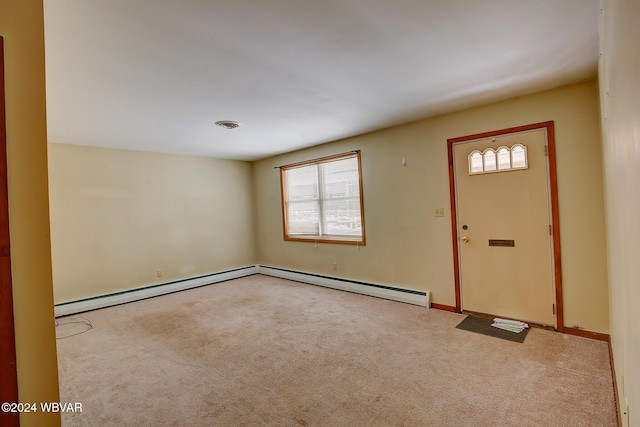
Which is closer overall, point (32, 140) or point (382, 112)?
point (32, 140)

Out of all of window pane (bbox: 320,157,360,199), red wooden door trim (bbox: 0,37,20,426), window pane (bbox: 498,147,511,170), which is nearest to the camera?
red wooden door trim (bbox: 0,37,20,426)

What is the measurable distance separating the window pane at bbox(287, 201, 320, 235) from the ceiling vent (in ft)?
6.79

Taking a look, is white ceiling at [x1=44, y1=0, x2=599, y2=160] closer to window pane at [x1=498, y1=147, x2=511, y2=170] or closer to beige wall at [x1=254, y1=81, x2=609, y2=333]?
beige wall at [x1=254, y1=81, x2=609, y2=333]

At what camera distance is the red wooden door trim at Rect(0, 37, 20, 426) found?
105cm

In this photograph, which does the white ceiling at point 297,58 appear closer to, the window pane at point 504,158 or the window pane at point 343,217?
the window pane at point 504,158

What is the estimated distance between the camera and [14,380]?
1069mm

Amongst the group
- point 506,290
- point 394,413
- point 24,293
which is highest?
point 24,293

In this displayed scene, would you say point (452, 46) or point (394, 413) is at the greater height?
point (452, 46)

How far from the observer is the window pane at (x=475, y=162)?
335 cm

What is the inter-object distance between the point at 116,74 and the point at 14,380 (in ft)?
6.82

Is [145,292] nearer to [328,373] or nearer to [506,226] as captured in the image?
[328,373]

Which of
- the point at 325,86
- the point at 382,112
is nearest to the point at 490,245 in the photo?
the point at 382,112

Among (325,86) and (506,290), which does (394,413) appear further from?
(325,86)

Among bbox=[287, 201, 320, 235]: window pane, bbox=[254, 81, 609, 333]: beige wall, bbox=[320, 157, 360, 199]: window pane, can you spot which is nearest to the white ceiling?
bbox=[254, 81, 609, 333]: beige wall
